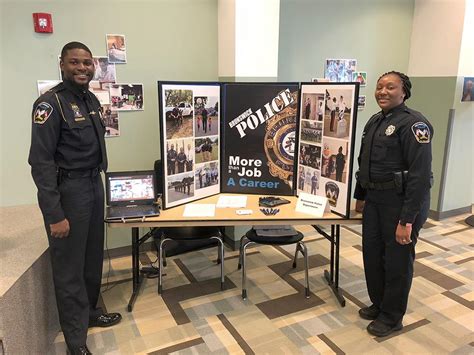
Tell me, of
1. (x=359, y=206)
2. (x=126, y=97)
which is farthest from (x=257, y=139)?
(x=126, y=97)

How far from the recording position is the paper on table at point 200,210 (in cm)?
253

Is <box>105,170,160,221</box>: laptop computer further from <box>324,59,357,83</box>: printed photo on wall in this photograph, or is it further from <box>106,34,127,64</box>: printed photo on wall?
<box>324,59,357,83</box>: printed photo on wall

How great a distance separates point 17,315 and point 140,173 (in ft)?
3.46

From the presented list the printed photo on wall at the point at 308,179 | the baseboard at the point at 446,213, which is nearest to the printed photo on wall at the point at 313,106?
the printed photo on wall at the point at 308,179

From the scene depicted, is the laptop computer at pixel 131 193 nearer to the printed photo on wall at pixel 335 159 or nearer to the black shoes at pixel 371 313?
the printed photo on wall at pixel 335 159

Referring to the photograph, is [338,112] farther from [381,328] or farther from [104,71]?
[104,71]

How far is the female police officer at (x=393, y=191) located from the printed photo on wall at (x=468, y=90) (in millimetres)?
2314

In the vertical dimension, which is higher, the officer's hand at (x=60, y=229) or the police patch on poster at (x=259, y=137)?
the police patch on poster at (x=259, y=137)

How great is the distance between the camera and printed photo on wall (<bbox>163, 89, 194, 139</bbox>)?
254 centimetres

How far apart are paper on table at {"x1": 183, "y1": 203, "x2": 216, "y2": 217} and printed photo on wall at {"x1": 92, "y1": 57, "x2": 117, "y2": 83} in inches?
46.7

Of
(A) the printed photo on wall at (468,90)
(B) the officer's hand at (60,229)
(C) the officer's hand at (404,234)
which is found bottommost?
(C) the officer's hand at (404,234)

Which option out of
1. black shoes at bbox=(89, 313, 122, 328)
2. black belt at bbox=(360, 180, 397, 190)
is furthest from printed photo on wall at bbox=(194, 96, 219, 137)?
black shoes at bbox=(89, 313, 122, 328)

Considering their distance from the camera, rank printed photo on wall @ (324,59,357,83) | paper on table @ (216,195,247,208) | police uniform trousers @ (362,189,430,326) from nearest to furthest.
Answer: police uniform trousers @ (362,189,430,326) < paper on table @ (216,195,247,208) < printed photo on wall @ (324,59,357,83)

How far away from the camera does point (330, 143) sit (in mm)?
2562
